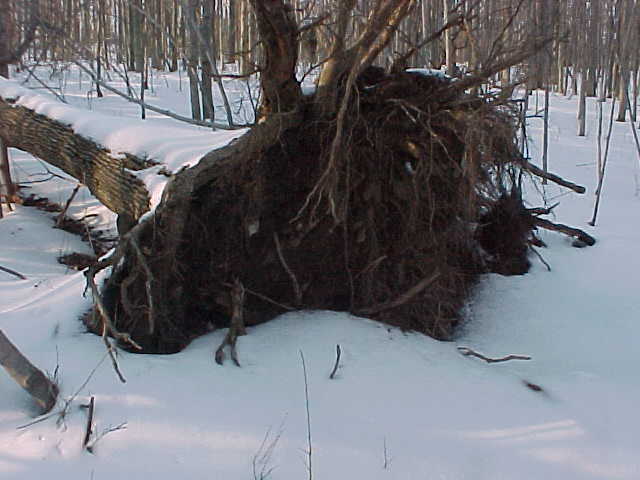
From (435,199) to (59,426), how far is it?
267 cm

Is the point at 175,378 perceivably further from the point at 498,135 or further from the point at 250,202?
the point at 498,135

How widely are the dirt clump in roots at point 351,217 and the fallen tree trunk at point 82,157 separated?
2.22 feet

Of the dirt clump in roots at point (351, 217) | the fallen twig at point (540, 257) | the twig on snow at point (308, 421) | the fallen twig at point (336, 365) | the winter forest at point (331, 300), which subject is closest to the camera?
the twig on snow at point (308, 421)

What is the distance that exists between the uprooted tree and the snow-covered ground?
271 millimetres

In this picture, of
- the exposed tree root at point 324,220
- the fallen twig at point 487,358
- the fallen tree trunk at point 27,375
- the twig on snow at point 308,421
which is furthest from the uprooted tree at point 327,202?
the fallen tree trunk at point 27,375

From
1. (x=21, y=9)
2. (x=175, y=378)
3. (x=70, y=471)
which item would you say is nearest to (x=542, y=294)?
(x=175, y=378)

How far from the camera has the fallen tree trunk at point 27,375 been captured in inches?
96.4

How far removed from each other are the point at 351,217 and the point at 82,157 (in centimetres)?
233

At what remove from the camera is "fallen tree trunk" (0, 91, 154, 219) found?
167 inches

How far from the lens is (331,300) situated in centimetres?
400

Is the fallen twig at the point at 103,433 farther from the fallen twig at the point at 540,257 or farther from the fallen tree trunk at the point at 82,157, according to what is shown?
the fallen twig at the point at 540,257

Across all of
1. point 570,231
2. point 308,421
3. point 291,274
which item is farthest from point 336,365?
point 570,231

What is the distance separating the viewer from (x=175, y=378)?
2926 mm

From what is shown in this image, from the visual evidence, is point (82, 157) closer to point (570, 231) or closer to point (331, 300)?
point (331, 300)
